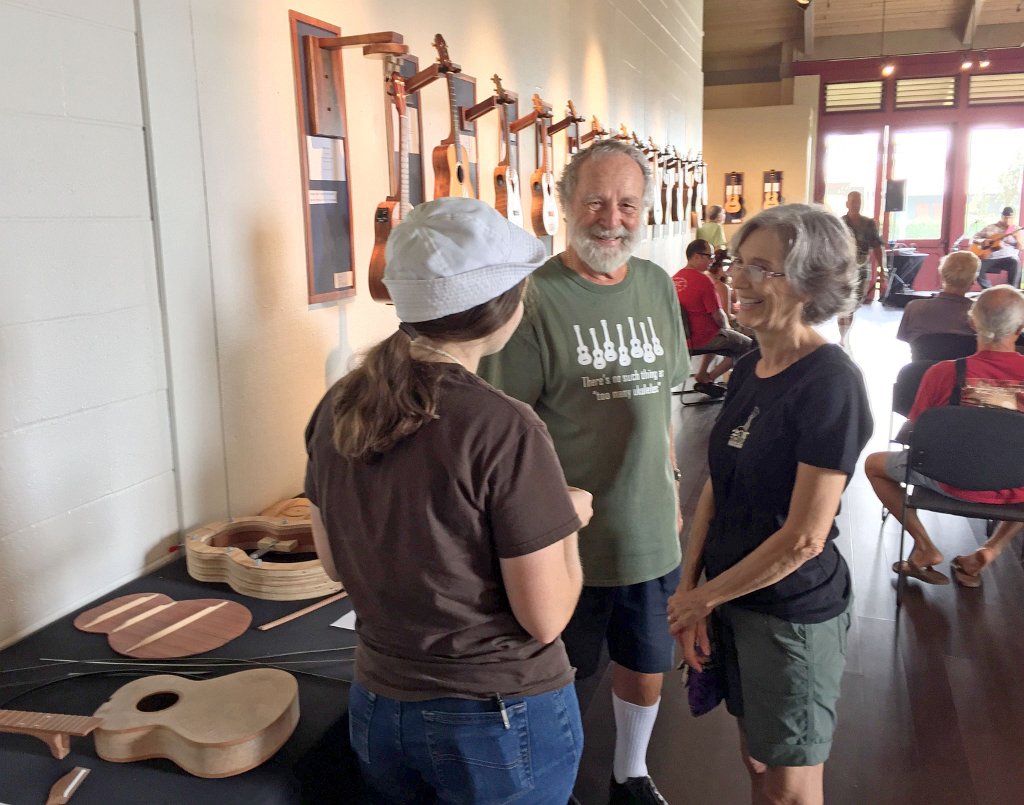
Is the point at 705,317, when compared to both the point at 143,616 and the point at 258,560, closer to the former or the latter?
the point at 258,560

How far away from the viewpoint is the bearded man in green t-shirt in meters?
1.92

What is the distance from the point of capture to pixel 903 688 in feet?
9.10

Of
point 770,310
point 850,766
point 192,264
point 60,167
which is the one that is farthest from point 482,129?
point 850,766

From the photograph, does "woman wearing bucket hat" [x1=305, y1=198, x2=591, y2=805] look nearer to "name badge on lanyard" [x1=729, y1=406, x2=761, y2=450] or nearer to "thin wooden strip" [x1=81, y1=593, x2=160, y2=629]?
"name badge on lanyard" [x1=729, y1=406, x2=761, y2=450]

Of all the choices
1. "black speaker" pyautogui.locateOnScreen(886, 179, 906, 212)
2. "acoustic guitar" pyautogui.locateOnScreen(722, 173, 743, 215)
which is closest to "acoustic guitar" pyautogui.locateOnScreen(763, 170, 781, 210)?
"acoustic guitar" pyautogui.locateOnScreen(722, 173, 743, 215)

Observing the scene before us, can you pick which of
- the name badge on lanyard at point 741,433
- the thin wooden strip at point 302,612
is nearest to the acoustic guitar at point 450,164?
the thin wooden strip at point 302,612

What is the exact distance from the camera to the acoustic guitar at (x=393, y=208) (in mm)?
2717

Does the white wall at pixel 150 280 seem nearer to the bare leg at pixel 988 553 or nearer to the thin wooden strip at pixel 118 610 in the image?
the thin wooden strip at pixel 118 610

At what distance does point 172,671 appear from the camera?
1.64 m

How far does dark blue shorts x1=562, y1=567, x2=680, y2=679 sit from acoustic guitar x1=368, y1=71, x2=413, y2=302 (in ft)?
3.93

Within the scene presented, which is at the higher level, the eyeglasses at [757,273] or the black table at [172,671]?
the eyeglasses at [757,273]

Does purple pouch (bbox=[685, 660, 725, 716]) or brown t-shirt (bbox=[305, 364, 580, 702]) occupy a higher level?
brown t-shirt (bbox=[305, 364, 580, 702])

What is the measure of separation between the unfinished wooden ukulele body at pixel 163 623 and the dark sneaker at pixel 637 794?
1.04 meters

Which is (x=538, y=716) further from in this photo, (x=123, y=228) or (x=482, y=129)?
(x=482, y=129)
